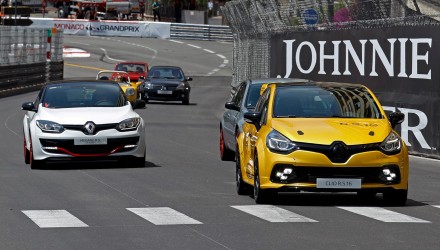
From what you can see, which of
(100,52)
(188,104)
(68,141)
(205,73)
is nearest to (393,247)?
(68,141)

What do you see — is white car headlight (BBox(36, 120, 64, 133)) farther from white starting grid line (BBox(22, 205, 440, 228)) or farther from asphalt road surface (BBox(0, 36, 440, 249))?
white starting grid line (BBox(22, 205, 440, 228))

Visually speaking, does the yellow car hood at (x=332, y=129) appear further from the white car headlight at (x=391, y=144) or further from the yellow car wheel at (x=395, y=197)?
the yellow car wheel at (x=395, y=197)

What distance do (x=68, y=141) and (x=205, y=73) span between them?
5016 cm

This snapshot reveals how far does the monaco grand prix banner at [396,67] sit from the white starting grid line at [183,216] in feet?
30.3

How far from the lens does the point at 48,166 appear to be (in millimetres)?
20984

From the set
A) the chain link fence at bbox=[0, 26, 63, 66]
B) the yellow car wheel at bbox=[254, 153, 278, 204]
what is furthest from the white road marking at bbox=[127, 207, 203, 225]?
the chain link fence at bbox=[0, 26, 63, 66]

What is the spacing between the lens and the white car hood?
2019 cm

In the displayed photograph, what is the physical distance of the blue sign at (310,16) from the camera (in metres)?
29.6

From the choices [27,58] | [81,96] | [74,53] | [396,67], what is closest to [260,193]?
[81,96]

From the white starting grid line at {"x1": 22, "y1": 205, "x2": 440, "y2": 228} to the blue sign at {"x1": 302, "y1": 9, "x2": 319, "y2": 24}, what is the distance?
50.1ft

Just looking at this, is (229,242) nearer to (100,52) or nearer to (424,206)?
(424,206)

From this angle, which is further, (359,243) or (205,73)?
(205,73)

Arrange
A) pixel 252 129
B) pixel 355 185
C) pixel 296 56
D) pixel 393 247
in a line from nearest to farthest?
pixel 393 247, pixel 355 185, pixel 252 129, pixel 296 56

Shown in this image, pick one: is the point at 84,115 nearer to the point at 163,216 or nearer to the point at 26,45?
the point at 163,216
